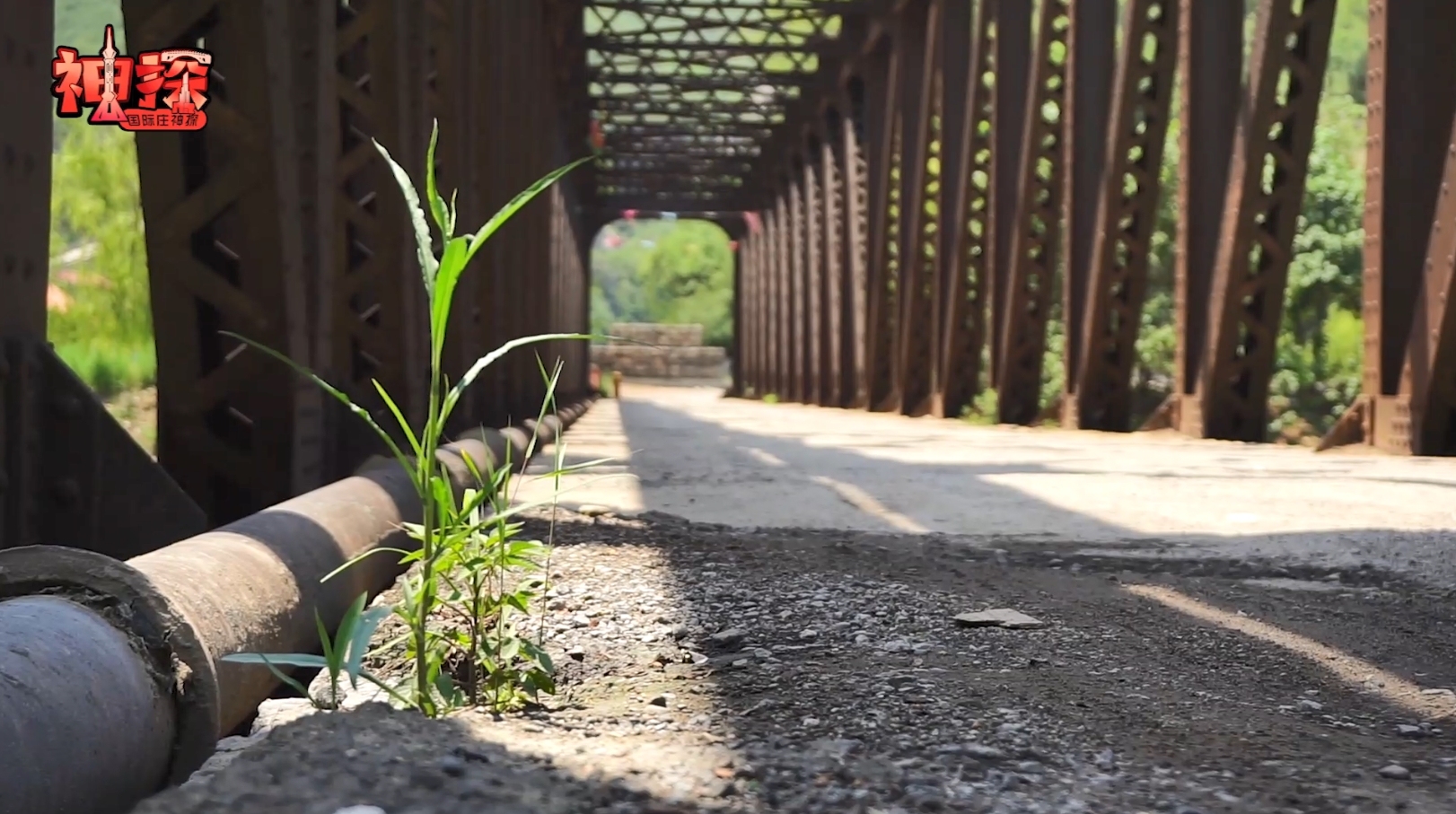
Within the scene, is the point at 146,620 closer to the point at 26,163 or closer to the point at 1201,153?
the point at 26,163

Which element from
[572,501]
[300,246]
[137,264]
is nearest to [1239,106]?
[572,501]

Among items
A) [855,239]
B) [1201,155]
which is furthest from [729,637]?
[855,239]

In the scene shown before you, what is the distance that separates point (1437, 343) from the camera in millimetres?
7617

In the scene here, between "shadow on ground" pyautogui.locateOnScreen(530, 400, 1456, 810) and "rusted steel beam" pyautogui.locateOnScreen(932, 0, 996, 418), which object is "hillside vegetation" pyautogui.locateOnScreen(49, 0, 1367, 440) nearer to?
"rusted steel beam" pyautogui.locateOnScreen(932, 0, 996, 418)

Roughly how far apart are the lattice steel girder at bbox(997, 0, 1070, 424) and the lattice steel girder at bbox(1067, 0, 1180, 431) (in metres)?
1.22

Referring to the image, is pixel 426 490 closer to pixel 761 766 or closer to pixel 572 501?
pixel 761 766

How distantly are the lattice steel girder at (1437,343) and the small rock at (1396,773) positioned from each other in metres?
6.12

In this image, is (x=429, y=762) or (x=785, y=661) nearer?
(x=429, y=762)

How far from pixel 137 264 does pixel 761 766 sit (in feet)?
99.6

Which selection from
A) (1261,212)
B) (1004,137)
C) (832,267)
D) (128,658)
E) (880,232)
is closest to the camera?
(128,658)

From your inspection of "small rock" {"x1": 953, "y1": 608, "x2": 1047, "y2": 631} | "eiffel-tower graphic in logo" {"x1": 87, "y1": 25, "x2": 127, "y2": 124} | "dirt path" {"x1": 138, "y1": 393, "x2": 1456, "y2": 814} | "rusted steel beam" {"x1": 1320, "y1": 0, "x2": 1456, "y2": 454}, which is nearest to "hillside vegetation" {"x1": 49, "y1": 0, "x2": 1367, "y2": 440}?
"eiffel-tower graphic in logo" {"x1": 87, "y1": 25, "x2": 127, "y2": 124}

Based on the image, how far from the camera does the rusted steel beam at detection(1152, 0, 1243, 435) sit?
33.2ft

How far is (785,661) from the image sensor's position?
2.64 metres

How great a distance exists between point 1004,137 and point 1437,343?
7.38 metres
